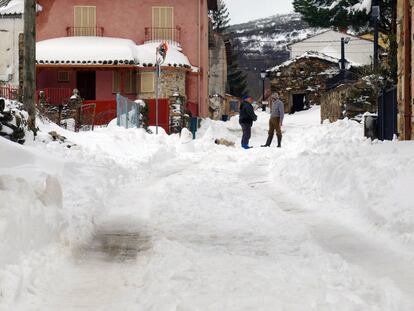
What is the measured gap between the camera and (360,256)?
4477mm

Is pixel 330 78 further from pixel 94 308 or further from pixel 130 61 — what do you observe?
pixel 94 308

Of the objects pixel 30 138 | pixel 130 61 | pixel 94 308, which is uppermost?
pixel 130 61

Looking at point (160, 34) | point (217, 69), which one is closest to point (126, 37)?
point (160, 34)

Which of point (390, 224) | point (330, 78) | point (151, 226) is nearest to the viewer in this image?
point (390, 224)

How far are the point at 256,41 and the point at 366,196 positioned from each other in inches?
4011

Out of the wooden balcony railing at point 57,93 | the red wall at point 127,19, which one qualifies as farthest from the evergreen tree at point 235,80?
the wooden balcony railing at point 57,93

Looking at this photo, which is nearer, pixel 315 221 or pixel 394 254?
pixel 394 254

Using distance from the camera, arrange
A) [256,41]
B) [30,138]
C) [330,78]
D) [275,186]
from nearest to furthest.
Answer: [275,186], [30,138], [330,78], [256,41]

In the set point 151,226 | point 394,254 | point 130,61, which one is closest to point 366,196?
point 394,254

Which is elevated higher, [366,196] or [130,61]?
[130,61]

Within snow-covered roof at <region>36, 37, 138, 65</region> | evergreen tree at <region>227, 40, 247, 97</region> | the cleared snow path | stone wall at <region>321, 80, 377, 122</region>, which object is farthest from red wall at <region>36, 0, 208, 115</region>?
evergreen tree at <region>227, 40, 247, 97</region>

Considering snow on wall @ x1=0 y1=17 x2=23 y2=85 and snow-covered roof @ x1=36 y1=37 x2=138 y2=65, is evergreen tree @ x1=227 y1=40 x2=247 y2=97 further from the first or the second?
snow on wall @ x1=0 y1=17 x2=23 y2=85

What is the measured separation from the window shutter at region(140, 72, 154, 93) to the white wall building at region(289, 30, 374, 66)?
28.5 m

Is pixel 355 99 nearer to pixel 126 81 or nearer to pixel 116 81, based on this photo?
pixel 126 81
